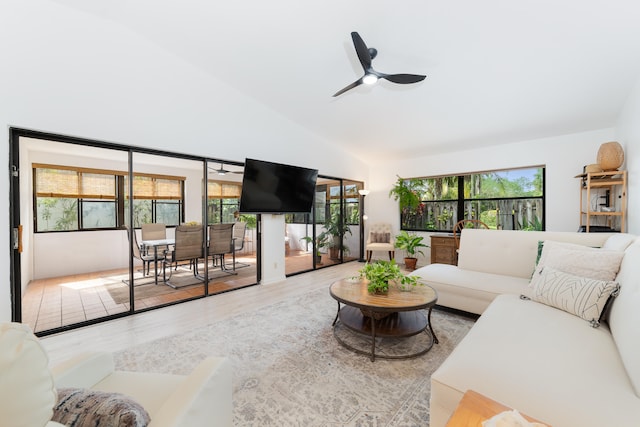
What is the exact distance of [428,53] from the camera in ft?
9.22

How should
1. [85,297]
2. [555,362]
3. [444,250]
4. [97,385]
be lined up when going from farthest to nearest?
[444,250], [85,297], [555,362], [97,385]

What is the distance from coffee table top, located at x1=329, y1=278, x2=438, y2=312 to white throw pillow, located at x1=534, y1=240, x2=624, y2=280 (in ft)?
3.39

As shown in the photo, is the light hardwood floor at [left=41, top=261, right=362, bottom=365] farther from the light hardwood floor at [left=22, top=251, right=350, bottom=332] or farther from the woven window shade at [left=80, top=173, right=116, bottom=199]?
the woven window shade at [left=80, top=173, right=116, bottom=199]

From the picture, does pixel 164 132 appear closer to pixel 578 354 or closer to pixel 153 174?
pixel 153 174

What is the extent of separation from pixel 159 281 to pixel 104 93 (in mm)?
2750

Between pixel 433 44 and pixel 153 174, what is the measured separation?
3.79 metres

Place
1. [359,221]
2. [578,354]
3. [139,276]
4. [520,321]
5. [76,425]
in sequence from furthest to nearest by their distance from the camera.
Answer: [359,221]
[139,276]
[520,321]
[578,354]
[76,425]

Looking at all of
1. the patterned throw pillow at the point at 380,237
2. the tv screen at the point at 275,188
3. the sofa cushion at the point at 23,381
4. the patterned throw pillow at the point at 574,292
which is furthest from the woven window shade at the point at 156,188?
the patterned throw pillow at the point at 574,292

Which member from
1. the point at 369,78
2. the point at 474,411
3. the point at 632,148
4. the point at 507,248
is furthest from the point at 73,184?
the point at 632,148

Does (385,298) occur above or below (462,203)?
below

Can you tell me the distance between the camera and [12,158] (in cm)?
244

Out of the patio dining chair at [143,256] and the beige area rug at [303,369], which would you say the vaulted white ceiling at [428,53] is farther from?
the beige area rug at [303,369]

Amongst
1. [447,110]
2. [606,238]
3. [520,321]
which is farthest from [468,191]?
[520,321]

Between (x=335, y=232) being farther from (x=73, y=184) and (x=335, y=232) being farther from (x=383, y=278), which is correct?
(x=73, y=184)
